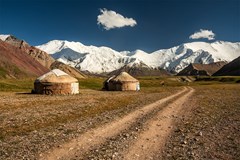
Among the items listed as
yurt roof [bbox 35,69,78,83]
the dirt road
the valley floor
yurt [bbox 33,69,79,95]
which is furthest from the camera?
yurt roof [bbox 35,69,78,83]

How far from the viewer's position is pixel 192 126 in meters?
17.0

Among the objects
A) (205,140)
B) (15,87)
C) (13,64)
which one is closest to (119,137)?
(205,140)

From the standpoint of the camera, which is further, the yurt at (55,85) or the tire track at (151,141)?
the yurt at (55,85)

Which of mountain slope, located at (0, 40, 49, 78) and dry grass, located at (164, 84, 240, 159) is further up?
mountain slope, located at (0, 40, 49, 78)

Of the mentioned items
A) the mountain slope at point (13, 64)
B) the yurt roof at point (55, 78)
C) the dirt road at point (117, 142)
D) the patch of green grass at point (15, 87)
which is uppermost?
the mountain slope at point (13, 64)

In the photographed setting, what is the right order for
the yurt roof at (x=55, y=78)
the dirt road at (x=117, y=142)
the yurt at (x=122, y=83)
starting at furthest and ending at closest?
the yurt at (x=122, y=83), the yurt roof at (x=55, y=78), the dirt road at (x=117, y=142)

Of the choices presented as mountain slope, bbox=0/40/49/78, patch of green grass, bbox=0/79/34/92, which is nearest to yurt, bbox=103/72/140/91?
patch of green grass, bbox=0/79/34/92

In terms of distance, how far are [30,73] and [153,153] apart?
150 metres

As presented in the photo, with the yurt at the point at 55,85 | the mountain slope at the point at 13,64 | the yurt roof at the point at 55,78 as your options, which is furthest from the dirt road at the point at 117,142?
the mountain slope at the point at 13,64

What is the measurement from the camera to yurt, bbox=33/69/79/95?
167 feet

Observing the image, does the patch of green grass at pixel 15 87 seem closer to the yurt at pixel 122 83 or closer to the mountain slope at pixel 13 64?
the yurt at pixel 122 83

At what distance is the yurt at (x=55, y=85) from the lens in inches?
1998

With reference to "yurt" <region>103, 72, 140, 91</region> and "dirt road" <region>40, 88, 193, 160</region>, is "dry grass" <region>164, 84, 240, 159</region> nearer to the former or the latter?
"dirt road" <region>40, 88, 193, 160</region>

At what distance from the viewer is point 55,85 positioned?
50688 millimetres
